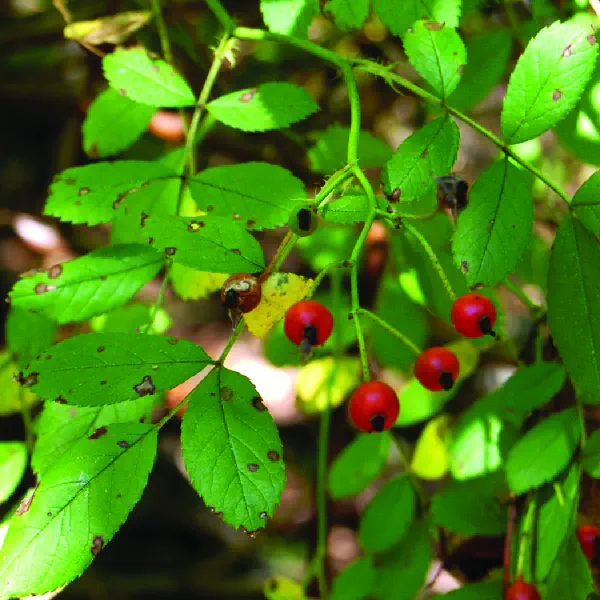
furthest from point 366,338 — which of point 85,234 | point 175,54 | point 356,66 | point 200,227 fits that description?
point 85,234

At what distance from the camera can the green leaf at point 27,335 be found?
141 centimetres

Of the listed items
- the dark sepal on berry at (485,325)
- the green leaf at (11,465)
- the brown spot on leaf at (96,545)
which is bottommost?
the green leaf at (11,465)

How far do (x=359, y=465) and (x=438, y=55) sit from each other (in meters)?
1.01

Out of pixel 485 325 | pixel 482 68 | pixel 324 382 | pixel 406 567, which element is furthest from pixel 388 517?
pixel 482 68

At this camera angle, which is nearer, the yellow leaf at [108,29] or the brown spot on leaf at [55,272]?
the brown spot on leaf at [55,272]

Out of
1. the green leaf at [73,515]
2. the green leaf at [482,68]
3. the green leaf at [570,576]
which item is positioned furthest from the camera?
the green leaf at [482,68]

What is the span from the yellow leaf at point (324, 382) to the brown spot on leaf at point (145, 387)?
915 millimetres

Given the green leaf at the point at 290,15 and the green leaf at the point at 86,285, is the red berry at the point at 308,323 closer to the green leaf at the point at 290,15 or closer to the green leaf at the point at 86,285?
the green leaf at the point at 86,285

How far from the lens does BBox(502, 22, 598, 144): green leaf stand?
3.29 feet

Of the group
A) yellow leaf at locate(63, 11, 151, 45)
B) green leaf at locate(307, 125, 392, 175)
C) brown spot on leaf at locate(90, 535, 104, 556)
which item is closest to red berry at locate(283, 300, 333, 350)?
brown spot on leaf at locate(90, 535, 104, 556)

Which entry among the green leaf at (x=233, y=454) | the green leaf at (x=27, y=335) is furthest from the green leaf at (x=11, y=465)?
the green leaf at (x=233, y=454)

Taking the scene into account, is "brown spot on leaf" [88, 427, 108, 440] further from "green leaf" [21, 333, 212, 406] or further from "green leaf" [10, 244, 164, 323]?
"green leaf" [10, 244, 164, 323]

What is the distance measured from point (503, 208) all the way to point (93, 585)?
201 centimetres

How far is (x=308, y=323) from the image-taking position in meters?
0.91
